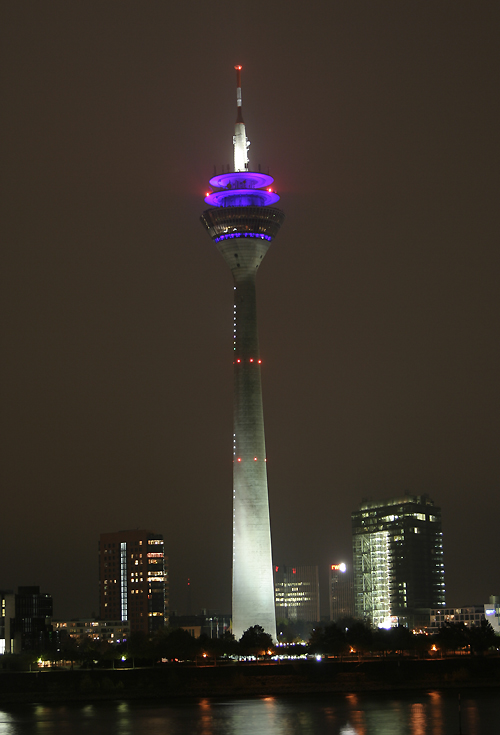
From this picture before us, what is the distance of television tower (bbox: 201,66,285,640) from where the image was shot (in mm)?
180750

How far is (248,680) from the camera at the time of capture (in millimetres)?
142375

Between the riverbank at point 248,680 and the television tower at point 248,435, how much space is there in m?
34.3

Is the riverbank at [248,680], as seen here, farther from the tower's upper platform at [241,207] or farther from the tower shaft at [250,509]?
the tower's upper platform at [241,207]

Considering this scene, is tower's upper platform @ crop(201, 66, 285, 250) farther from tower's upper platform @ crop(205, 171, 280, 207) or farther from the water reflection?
the water reflection

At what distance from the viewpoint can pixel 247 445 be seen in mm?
181500

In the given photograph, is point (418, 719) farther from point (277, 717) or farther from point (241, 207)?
point (241, 207)

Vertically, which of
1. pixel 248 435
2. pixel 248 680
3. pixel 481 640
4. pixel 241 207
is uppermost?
pixel 241 207

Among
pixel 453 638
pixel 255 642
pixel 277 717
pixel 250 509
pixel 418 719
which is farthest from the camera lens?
pixel 250 509

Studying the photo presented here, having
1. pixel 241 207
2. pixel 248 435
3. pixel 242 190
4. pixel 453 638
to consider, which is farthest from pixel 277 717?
pixel 242 190

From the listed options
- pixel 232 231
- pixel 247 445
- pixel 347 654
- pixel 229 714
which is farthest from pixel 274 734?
pixel 232 231

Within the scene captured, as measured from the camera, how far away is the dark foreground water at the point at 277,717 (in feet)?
345

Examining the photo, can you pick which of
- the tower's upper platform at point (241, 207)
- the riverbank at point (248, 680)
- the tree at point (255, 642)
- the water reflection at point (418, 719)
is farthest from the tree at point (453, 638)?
the tower's upper platform at point (241, 207)

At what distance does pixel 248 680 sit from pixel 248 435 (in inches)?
1900

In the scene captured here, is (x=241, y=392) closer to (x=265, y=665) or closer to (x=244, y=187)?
(x=244, y=187)
